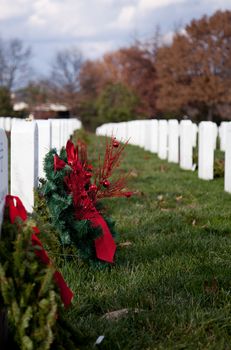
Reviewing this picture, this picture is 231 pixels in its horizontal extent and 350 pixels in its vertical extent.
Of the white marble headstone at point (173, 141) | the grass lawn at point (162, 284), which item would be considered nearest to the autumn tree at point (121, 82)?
the white marble headstone at point (173, 141)

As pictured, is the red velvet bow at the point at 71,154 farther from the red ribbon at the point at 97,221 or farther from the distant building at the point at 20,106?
the distant building at the point at 20,106

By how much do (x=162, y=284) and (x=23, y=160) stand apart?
1341 mm

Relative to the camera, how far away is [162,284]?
3.45m

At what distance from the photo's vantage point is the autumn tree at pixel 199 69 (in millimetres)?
40969

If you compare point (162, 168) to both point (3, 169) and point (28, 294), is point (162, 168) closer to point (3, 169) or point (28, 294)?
point (3, 169)

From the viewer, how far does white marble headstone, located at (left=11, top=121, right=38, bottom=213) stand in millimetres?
4105

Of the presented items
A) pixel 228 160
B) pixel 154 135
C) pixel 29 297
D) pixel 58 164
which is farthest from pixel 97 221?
pixel 154 135

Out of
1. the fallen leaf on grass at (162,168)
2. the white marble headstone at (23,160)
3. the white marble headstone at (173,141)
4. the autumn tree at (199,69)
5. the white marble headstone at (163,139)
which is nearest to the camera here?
the white marble headstone at (23,160)

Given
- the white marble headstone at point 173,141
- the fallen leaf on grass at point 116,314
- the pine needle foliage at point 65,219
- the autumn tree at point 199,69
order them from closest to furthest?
the fallen leaf on grass at point 116,314 < the pine needle foliage at point 65,219 < the white marble headstone at point 173,141 < the autumn tree at point 199,69

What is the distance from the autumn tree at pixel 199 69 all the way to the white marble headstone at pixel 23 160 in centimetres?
3691

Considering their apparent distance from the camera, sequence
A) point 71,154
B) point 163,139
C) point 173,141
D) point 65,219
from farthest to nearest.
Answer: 1. point 163,139
2. point 173,141
3. point 71,154
4. point 65,219

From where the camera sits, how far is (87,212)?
387cm

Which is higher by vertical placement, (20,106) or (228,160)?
(20,106)

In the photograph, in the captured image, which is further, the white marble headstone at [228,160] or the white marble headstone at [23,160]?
the white marble headstone at [228,160]
